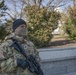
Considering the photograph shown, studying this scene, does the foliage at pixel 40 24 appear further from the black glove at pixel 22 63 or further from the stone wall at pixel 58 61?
the black glove at pixel 22 63

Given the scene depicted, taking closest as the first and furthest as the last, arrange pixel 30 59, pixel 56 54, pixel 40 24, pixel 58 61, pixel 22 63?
pixel 22 63
pixel 30 59
pixel 58 61
pixel 56 54
pixel 40 24

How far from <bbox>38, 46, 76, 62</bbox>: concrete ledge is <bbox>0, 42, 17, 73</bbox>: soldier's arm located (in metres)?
3.99

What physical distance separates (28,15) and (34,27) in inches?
37.1

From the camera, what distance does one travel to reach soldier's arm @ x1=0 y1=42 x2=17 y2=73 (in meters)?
3.45

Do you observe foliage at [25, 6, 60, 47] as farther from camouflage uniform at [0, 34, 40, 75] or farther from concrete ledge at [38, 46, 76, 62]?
camouflage uniform at [0, 34, 40, 75]

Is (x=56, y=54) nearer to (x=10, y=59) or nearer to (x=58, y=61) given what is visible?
(x=58, y=61)

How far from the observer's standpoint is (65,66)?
8.36 m

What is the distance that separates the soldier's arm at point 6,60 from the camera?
3449 mm

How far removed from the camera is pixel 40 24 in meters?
16.9

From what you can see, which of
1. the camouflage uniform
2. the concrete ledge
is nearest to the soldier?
the camouflage uniform

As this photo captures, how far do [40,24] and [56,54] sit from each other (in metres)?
8.80

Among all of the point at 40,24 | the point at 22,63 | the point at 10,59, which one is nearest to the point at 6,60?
the point at 10,59

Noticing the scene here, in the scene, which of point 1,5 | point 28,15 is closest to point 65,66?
point 1,5

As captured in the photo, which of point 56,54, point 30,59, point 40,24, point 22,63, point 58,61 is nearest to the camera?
point 22,63
